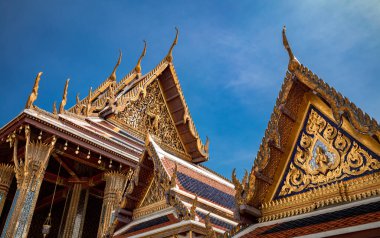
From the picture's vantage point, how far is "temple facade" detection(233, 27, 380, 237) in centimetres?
290

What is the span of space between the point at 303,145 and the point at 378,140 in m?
0.80

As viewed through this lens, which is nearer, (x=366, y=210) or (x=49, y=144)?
(x=366, y=210)

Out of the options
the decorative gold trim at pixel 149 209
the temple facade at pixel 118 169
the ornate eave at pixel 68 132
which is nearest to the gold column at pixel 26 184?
the temple facade at pixel 118 169

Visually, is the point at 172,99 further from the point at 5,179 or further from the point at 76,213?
the point at 5,179

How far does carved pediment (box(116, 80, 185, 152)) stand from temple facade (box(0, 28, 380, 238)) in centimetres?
159

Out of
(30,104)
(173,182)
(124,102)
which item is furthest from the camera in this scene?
(124,102)

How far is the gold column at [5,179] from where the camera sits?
342 inches

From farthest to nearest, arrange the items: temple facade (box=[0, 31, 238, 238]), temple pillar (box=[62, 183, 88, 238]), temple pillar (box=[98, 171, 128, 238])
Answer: temple pillar (box=[62, 183, 88, 238]), temple pillar (box=[98, 171, 128, 238]), temple facade (box=[0, 31, 238, 238])

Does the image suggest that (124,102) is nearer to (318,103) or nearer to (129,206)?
(129,206)

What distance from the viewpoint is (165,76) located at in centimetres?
1403

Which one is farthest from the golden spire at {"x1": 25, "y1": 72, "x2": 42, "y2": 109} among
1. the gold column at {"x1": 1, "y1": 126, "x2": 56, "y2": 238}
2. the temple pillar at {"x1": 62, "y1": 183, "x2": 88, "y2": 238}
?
the temple pillar at {"x1": 62, "y1": 183, "x2": 88, "y2": 238}

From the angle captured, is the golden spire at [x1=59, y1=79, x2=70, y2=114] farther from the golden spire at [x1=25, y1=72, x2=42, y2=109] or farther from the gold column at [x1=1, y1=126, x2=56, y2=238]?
the gold column at [x1=1, y1=126, x2=56, y2=238]

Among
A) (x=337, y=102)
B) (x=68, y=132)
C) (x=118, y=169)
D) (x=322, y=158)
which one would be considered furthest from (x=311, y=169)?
(x=118, y=169)

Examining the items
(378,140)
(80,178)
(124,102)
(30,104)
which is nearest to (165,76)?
(124,102)
